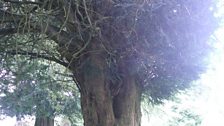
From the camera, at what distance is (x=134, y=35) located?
2979 mm

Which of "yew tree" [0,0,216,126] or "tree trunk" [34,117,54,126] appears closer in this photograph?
"yew tree" [0,0,216,126]

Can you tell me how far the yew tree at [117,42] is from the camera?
2.82 m

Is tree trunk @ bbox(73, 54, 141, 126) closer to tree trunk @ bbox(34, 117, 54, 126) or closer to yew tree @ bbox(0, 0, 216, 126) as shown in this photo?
yew tree @ bbox(0, 0, 216, 126)

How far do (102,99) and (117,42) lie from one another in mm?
580

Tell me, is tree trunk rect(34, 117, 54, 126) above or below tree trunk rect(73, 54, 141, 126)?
above

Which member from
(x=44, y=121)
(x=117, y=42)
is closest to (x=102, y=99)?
(x=117, y=42)

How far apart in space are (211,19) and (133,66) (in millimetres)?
850

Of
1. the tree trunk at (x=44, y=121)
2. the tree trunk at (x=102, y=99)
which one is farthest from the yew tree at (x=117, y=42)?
the tree trunk at (x=44, y=121)

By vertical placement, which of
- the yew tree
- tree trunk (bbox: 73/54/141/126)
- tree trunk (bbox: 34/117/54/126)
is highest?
tree trunk (bbox: 34/117/54/126)

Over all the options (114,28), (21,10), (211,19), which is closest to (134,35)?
(114,28)

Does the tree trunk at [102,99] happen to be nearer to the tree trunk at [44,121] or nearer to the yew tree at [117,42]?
the yew tree at [117,42]

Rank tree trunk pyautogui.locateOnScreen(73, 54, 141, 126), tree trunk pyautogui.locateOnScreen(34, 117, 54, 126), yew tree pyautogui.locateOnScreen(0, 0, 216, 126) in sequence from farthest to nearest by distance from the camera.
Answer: tree trunk pyautogui.locateOnScreen(34, 117, 54, 126)
tree trunk pyautogui.locateOnScreen(73, 54, 141, 126)
yew tree pyautogui.locateOnScreen(0, 0, 216, 126)

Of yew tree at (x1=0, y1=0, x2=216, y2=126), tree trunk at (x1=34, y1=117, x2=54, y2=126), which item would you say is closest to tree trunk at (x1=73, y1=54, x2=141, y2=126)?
yew tree at (x1=0, y1=0, x2=216, y2=126)

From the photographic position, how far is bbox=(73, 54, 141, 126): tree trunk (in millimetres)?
3299
